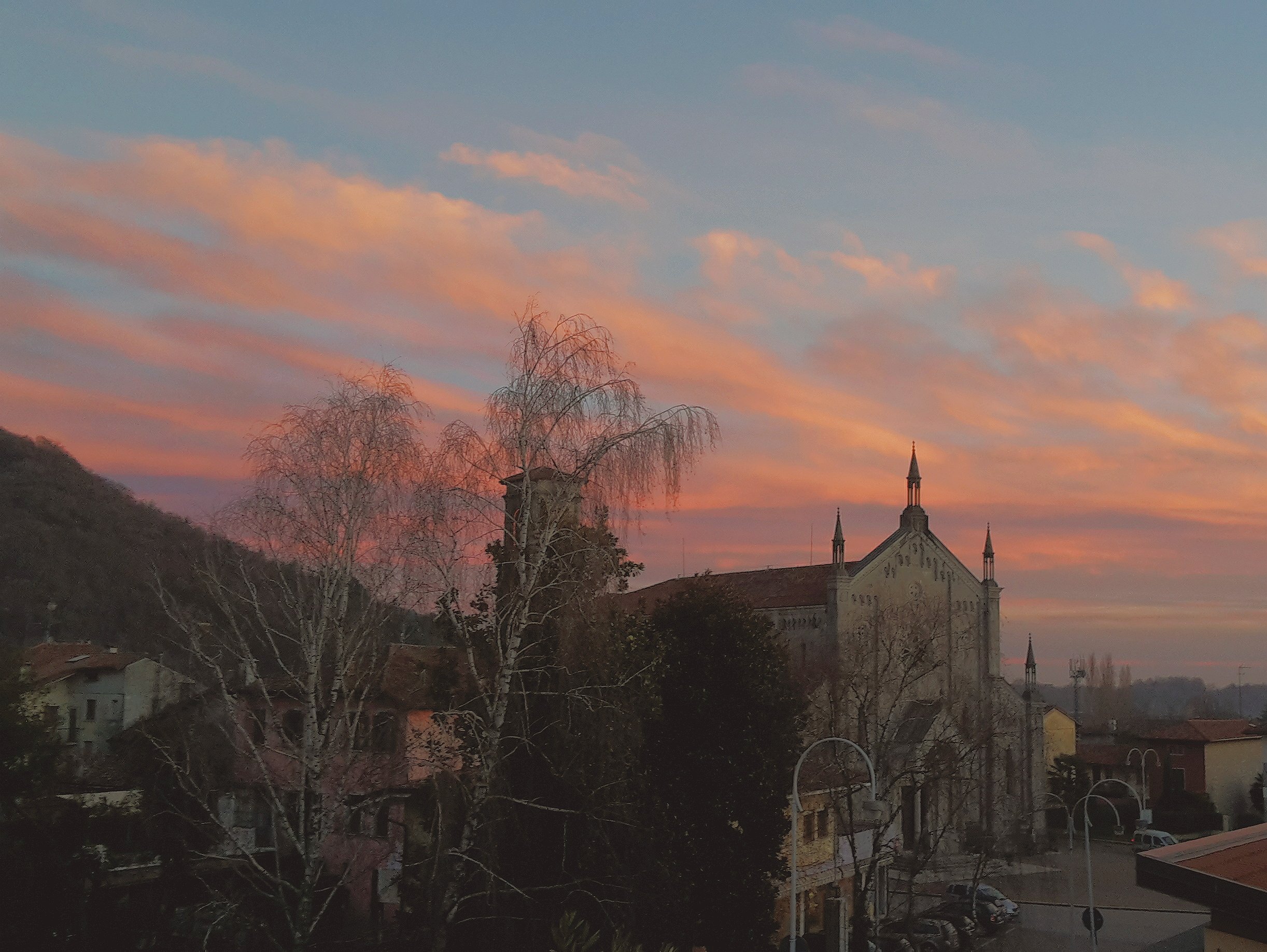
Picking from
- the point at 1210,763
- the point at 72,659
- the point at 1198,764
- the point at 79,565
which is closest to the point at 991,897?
the point at 1198,764

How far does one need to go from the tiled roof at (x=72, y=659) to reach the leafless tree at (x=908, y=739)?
3166cm

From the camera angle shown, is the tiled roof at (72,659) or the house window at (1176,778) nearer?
the tiled roof at (72,659)

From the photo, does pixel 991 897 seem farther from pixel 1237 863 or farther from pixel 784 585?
pixel 1237 863

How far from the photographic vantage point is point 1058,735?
7762 cm

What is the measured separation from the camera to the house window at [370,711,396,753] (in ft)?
80.9

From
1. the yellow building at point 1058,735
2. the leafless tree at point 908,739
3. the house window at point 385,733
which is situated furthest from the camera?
the yellow building at point 1058,735

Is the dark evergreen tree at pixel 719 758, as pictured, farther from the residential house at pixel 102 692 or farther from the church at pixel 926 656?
the residential house at pixel 102 692

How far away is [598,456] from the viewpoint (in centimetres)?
2120

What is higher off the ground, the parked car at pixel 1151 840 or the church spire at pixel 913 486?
the church spire at pixel 913 486

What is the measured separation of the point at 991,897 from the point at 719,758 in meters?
23.3

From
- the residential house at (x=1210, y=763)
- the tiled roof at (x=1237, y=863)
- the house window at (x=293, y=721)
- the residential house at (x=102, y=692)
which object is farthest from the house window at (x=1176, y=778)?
the tiled roof at (x=1237, y=863)

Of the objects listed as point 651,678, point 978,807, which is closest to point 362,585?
point 651,678

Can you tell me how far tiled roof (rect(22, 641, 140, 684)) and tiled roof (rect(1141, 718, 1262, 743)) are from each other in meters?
64.9

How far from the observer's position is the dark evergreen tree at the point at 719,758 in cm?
2645
